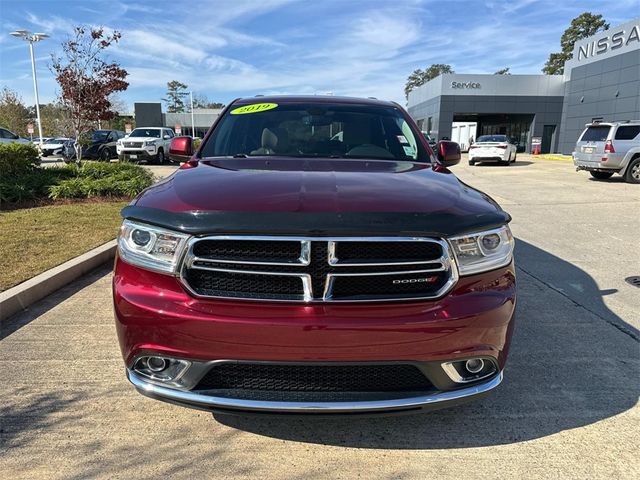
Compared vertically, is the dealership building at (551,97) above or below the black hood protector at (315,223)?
above

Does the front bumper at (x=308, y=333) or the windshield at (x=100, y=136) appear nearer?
the front bumper at (x=308, y=333)

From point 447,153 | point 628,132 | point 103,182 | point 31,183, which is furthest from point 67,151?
point 447,153

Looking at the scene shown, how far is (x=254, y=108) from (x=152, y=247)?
6.96 feet

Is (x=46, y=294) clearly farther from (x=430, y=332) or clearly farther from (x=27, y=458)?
(x=430, y=332)

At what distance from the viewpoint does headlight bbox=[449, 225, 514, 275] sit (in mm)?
2172

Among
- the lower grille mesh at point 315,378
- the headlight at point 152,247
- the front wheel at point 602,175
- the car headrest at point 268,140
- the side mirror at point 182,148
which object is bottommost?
the front wheel at point 602,175

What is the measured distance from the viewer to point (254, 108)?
3979mm

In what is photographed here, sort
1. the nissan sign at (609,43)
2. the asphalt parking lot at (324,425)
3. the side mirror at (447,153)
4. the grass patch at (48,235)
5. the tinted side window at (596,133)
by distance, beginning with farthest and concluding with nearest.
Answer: the nissan sign at (609,43) → the tinted side window at (596,133) → the grass patch at (48,235) → the side mirror at (447,153) → the asphalt parking lot at (324,425)

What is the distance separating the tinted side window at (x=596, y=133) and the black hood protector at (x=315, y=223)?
15704 millimetres

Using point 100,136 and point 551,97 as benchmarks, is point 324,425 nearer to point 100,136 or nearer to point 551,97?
point 100,136

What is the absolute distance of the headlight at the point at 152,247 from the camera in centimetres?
213

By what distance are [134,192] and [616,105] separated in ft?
99.1

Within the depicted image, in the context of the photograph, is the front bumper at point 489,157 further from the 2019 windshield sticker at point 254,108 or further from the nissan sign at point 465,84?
the 2019 windshield sticker at point 254,108

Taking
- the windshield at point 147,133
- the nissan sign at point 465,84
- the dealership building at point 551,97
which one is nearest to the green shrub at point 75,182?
the windshield at point 147,133
